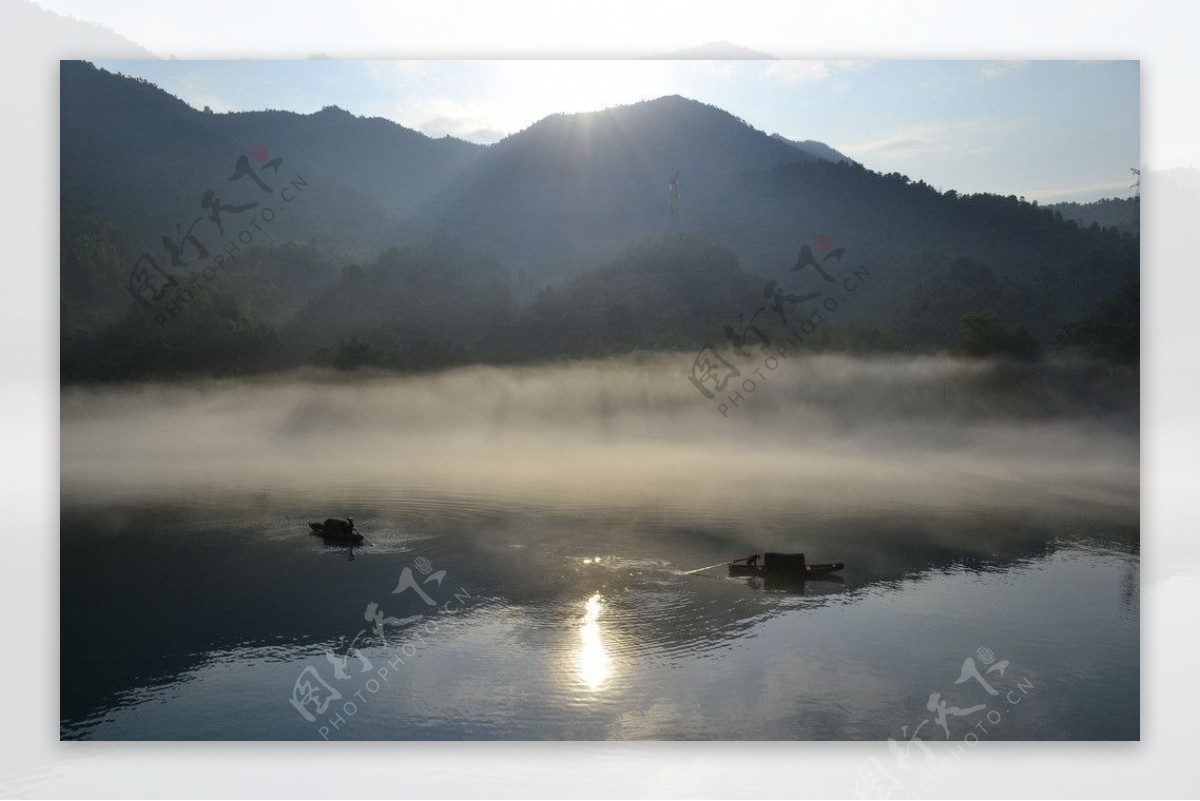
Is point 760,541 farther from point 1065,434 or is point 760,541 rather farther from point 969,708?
point 1065,434

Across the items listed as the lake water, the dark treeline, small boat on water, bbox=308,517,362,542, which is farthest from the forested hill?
small boat on water, bbox=308,517,362,542

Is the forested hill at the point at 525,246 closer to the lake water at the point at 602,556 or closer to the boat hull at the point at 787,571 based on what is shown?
the lake water at the point at 602,556

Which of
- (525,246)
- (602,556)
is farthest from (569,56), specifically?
(602,556)

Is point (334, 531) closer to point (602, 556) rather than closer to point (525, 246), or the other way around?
point (602, 556)

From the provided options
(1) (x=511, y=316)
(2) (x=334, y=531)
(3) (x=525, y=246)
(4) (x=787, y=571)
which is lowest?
(4) (x=787, y=571)

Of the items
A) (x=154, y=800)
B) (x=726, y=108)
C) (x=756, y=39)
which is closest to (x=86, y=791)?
(x=154, y=800)

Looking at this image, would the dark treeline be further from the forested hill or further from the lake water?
the lake water

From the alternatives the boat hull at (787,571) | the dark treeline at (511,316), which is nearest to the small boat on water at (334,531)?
the dark treeline at (511,316)

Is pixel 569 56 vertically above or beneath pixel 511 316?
above
